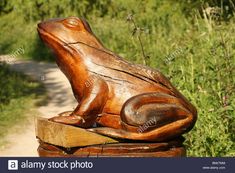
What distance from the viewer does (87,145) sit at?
282cm

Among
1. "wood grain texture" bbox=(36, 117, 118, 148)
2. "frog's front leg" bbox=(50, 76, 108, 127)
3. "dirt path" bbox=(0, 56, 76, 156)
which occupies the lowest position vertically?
"dirt path" bbox=(0, 56, 76, 156)

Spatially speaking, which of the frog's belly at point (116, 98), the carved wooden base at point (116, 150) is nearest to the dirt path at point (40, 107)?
the carved wooden base at point (116, 150)

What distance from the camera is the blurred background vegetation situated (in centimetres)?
459

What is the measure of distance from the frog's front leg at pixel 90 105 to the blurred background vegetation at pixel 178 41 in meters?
1.18

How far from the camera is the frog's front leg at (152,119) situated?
9.23ft

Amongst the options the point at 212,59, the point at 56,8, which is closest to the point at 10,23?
the point at 56,8

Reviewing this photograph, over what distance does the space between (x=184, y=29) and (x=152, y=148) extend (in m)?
7.79

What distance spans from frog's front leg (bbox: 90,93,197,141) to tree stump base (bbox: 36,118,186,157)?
0.15 ft

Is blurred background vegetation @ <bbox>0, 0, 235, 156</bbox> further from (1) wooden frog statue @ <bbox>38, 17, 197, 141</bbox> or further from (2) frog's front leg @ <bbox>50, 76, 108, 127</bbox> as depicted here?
(2) frog's front leg @ <bbox>50, 76, 108, 127</bbox>

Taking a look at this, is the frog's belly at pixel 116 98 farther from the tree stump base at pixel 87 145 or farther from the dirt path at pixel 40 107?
the dirt path at pixel 40 107

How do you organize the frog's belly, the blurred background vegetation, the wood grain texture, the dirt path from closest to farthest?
the wood grain texture
the frog's belly
the blurred background vegetation
the dirt path

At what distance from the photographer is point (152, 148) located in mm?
2850

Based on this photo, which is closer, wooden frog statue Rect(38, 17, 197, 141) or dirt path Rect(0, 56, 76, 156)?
wooden frog statue Rect(38, 17, 197, 141)

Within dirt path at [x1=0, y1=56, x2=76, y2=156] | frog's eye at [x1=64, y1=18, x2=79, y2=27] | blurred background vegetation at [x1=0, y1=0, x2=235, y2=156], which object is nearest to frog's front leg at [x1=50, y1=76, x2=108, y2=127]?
frog's eye at [x1=64, y1=18, x2=79, y2=27]
